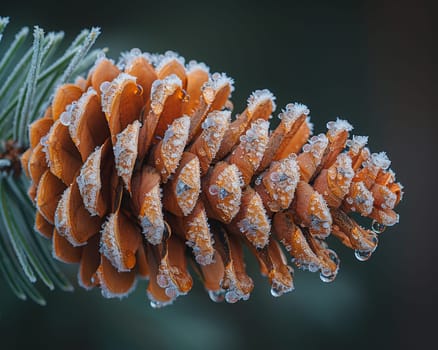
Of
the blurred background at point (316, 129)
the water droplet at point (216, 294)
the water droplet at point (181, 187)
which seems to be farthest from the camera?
the blurred background at point (316, 129)

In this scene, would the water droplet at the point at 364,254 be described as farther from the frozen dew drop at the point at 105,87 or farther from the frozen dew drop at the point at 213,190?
the frozen dew drop at the point at 105,87

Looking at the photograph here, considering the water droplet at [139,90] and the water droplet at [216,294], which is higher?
the water droplet at [139,90]

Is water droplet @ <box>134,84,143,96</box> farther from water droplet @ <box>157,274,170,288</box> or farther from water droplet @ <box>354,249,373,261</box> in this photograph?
water droplet @ <box>354,249,373,261</box>

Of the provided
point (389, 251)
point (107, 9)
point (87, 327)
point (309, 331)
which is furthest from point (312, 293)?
point (107, 9)

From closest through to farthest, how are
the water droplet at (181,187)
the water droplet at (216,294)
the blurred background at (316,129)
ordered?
the water droplet at (181,187) → the water droplet at (216,294) → the blurred background at (316,129)

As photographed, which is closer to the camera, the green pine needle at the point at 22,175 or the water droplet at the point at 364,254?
the water droplet at the point at 364,254

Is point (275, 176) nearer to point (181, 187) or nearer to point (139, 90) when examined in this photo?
point (181, 187)

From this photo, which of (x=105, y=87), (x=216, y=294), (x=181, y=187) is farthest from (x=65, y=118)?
(x=216, y=294)

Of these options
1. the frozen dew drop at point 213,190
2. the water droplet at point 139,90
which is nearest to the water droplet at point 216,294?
the frozen dew drop at point 213,190

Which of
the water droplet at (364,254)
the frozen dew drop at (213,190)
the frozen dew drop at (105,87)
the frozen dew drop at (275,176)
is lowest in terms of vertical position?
the water droplet at (364,254)
